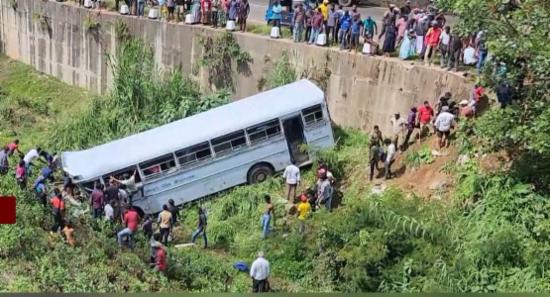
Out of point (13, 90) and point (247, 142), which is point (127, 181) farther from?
point (13, 90)

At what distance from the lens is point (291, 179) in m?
19.8

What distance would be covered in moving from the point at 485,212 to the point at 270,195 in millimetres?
5954

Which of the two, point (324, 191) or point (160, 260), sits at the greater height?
point (324, 191)

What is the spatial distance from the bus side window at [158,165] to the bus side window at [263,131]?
194 cm

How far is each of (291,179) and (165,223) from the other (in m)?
3.10

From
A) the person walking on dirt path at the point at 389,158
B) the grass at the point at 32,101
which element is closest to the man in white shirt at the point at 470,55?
the person walking on dirt path at the point at 389,158

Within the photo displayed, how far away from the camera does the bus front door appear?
21234mm

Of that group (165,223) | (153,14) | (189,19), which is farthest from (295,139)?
(153,14)

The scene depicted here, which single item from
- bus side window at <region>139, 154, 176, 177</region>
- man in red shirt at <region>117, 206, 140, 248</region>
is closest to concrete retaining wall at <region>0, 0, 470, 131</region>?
bus side window at <region>139, 154, 176, 177</region>

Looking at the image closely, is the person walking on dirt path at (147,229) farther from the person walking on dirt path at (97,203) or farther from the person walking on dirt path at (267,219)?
the person walking on dirt path at (267,219)

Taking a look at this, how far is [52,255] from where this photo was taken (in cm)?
1570

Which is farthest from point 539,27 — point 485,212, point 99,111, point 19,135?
point 19,135

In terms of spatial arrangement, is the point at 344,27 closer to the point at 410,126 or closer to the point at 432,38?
the point at 432,38

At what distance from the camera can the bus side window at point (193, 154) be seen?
2056 cm
